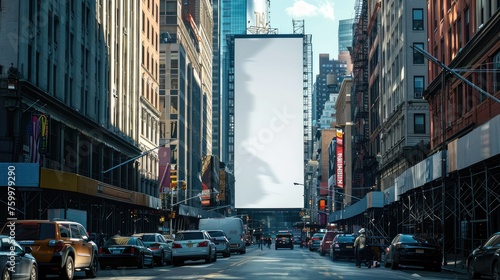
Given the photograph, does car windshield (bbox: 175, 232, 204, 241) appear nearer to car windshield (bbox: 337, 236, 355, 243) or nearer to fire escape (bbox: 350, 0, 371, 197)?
car windshield (bbox: 337, 236, 355, 243)

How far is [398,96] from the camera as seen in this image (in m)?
83.1

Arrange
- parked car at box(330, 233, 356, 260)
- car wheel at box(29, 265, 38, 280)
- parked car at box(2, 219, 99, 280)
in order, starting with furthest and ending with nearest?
parked car at box(330, 233, 356, 260) → parked car at box(2, 219, 99, 280) → car wheel at box(29, 265, 38, 280)

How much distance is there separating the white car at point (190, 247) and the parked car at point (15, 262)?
18.8 metres

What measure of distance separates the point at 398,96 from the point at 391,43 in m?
7.25

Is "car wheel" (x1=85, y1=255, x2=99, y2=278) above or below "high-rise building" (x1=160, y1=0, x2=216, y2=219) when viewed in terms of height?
below

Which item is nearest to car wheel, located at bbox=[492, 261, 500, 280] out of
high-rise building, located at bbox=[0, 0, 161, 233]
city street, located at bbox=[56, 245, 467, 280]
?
city street, located at bbox=[56, 245, 467, 280]

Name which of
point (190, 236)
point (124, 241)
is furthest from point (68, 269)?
point (190, 236)

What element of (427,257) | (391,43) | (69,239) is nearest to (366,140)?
(391,43)

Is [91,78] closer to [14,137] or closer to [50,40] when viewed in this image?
[50,40]

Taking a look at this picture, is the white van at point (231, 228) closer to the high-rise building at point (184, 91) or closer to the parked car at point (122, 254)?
the parked car at point (122, 254)

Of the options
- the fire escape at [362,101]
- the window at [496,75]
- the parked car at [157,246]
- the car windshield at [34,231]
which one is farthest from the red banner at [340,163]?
the car windshield at [34,231]

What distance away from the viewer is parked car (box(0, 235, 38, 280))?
18906mm

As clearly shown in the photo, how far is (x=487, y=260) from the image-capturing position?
1022 inches

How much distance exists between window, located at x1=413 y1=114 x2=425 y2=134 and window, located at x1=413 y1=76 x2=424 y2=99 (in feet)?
5.91
